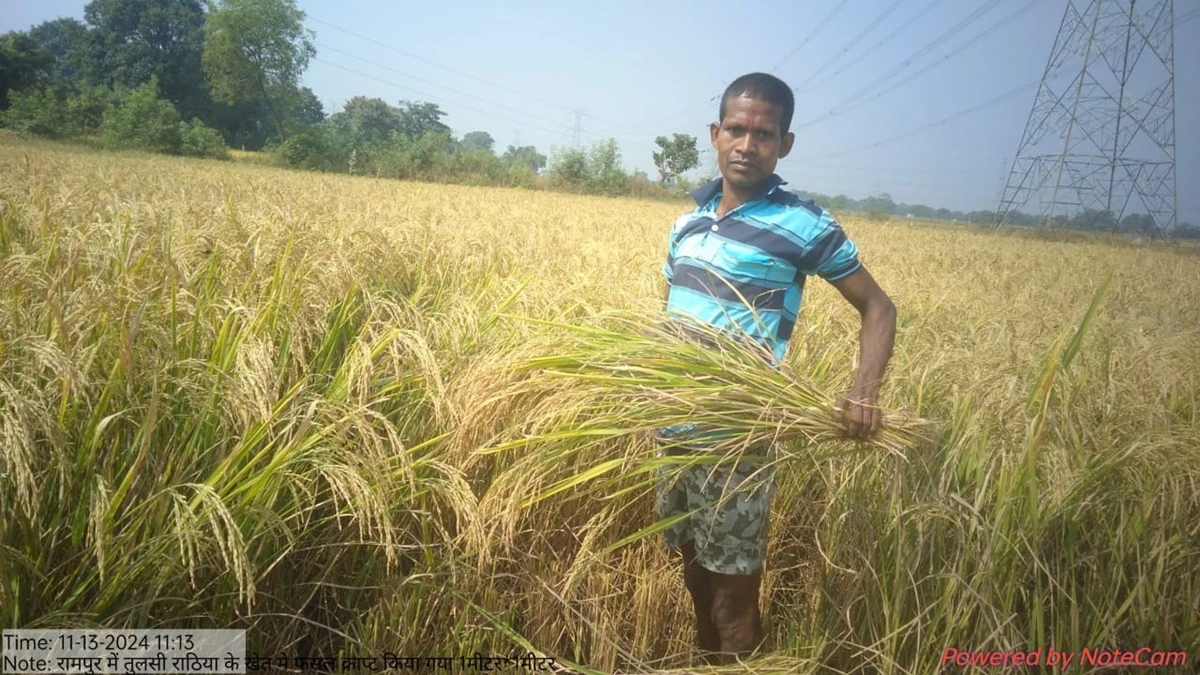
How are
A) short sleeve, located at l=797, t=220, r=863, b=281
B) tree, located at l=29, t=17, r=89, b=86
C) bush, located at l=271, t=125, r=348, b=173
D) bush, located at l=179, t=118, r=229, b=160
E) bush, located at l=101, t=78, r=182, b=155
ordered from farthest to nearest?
1. tree, located at l=29, t=17, r=89, b=86
2. bush, located at l=271, t=125, r=348, b=173
3. bush, located at l=179, t=118, r=229, b=160
4. bush, located at l=101, t=78, r=182, b=155
5. short sleeve, located at l=797, t=220, r=863, b=281

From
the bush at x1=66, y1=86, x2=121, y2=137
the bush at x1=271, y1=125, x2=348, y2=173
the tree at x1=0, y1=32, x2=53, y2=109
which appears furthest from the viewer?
the bush at x1=271, y1=125, x2=348, y2=173

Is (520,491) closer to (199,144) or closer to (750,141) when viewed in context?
(750,141)

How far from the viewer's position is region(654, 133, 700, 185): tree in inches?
→ 1971

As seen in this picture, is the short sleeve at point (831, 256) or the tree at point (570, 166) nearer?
the short sleeve at point (831, 256)

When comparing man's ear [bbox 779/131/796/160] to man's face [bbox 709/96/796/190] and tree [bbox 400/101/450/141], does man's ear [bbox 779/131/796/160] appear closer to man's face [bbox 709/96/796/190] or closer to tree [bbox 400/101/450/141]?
man's face [bbox 709/96/796/190]

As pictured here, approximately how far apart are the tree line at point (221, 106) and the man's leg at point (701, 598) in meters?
27.5

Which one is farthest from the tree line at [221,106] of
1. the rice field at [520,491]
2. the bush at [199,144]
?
the rice field at [520,491]

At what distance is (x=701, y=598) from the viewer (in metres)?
1.70

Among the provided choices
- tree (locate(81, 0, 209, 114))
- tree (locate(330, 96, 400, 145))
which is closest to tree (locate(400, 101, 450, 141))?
tree (locate(330, 96, 400, 145))

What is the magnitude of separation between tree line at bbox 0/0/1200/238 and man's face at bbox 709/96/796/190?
89.4 feet

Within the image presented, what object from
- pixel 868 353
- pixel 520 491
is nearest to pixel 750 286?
pixel 868 353

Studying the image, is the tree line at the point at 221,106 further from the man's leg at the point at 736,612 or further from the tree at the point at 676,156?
the man's leg at the point at 736,612

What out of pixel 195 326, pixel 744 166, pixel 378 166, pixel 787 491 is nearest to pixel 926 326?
pixel 787 491

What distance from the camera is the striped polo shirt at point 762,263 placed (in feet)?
4.73
